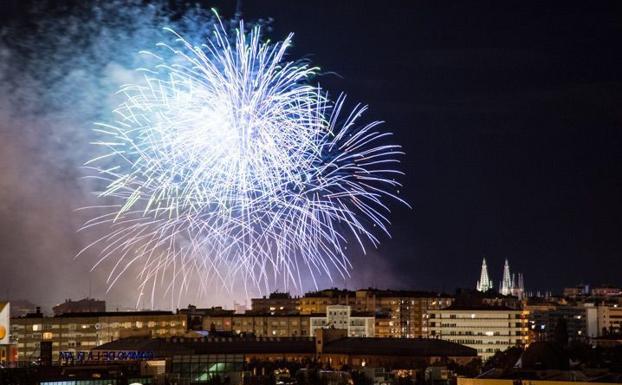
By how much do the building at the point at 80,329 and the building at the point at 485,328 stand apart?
1959cm

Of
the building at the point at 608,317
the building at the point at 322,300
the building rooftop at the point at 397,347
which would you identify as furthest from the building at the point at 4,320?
the building at the point at 608,317

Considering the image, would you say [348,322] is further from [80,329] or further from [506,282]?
[506,282]

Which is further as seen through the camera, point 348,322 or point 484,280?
point 484,280

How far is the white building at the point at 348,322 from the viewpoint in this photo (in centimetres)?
9450

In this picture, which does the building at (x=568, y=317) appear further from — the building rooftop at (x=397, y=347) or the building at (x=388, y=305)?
the building rooftop at (x=397, y=347)

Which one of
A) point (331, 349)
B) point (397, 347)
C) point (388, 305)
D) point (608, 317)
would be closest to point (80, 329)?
point (331, 349)

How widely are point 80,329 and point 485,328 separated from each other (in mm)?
28463

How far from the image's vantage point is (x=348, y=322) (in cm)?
9512

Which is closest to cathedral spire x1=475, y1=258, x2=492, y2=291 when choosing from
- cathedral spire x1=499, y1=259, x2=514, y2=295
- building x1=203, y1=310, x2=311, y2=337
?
cathedral spire x1=499, y1=259, x2=514, y2=295

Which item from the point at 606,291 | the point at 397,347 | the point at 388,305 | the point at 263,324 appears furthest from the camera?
the point at 606,291

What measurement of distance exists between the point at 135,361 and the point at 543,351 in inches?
650

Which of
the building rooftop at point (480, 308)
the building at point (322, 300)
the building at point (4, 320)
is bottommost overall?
the building at point (4, 320)

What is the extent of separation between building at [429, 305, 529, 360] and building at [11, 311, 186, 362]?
1959 centimetres

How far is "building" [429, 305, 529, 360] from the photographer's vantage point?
293ft
